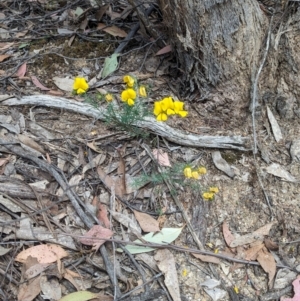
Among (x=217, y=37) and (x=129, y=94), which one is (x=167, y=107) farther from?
(x=217, y=37)

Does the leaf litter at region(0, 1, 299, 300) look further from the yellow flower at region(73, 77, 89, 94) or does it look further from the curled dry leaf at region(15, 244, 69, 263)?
the yellow flower at region(73, 77, 89, 94)

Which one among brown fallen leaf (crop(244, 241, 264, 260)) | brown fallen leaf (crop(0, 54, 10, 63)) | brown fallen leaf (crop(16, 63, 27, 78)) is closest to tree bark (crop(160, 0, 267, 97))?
brown fallen leaf (crop(244, 241, 264, 260))

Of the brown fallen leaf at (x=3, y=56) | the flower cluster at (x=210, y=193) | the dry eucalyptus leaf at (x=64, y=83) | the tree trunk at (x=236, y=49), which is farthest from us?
the brown fallen leaf at (x=3, y=56)

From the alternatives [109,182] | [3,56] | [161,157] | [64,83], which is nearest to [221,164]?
[161,157]

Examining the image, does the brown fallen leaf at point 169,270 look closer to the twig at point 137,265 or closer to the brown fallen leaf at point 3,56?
the twig at point 137,265

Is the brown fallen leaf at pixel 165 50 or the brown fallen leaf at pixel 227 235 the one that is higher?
the brown fallen leaf at pixel 165 50

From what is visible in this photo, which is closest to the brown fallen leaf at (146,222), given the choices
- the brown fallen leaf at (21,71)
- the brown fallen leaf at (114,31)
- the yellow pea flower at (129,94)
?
the yellow pea flower at (129,94)
